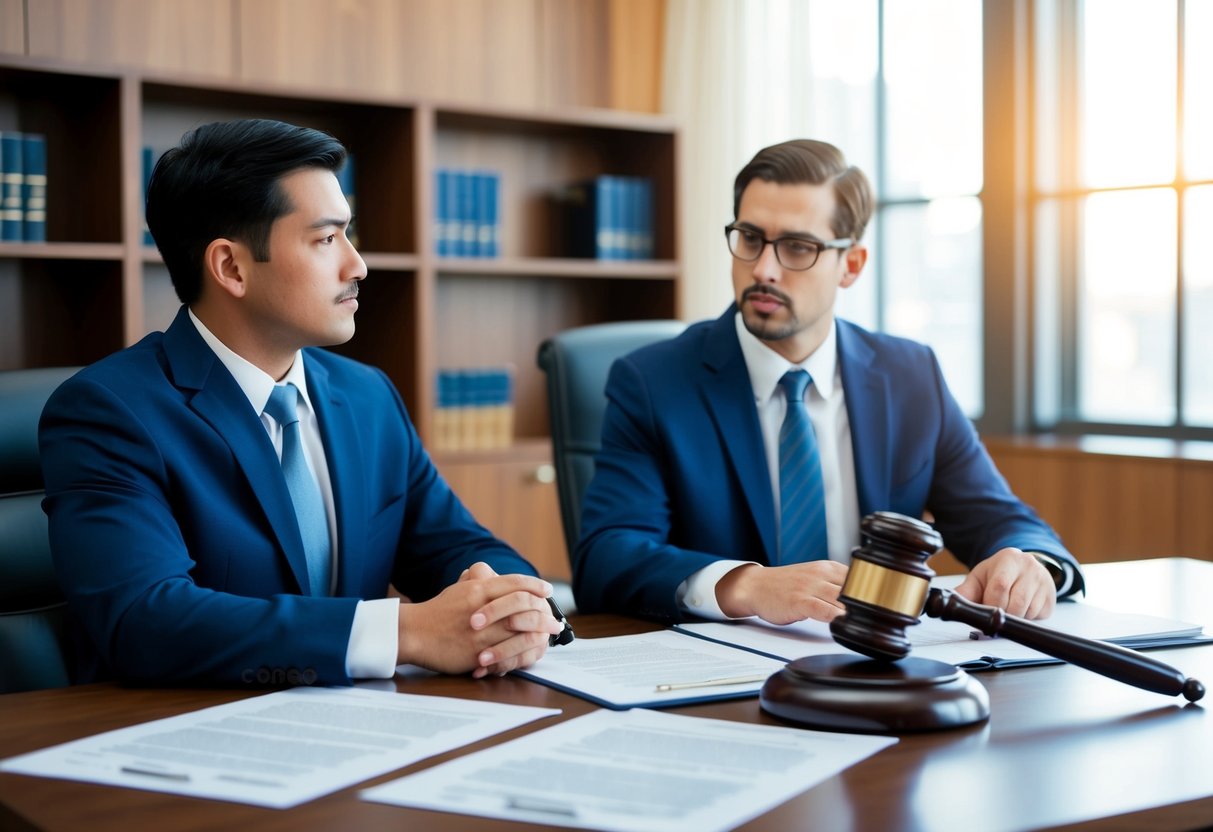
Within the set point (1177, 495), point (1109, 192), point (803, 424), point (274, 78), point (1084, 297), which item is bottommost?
point (1177, 495)

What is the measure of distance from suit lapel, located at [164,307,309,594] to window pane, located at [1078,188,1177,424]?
3.02m

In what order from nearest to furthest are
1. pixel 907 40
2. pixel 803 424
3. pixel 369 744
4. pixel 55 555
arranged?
pixel 369 744
pixel 55 555
pixel 803 424
pixel 907 40

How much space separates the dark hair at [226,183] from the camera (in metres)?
1.85

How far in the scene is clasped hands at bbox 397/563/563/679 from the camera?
1.43 metres

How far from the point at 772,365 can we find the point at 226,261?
873 millimetres

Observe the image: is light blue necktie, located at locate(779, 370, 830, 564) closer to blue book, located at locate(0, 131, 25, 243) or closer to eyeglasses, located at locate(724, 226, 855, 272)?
eyeglasses, located at locate(724, 226, 855, 272)

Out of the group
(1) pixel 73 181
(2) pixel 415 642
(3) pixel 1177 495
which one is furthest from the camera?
(1) pixel 73 181

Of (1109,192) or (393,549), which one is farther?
(1109,192)

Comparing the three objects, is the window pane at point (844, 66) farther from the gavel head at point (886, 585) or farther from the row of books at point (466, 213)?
the gavel head at point (886, 585)

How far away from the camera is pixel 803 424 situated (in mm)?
2145

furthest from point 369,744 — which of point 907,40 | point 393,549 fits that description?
point 907,40

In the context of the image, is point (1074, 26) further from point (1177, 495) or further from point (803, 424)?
point (803, 424)

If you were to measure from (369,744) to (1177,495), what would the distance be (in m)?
2.77

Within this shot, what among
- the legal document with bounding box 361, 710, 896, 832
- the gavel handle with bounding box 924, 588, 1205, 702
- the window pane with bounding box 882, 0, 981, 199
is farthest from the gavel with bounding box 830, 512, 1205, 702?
the window pane with bounding box 882, 0, 981, 199
